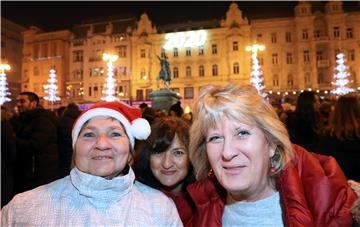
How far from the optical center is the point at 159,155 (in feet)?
10.0

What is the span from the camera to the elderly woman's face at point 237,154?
183cm

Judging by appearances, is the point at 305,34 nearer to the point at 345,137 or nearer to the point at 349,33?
the point at 349,33

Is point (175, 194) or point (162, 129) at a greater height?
point (162, 129)

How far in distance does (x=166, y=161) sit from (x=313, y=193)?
1519mm

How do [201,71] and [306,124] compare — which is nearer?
[306,124]

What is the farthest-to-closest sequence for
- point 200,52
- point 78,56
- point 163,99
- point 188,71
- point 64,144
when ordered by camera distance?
point 78,56, point 188,71, point 200,52, point 163,99, point 64,144

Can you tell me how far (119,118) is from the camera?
238 centimetres

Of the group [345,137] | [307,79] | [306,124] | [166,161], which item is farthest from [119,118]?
[307,79]

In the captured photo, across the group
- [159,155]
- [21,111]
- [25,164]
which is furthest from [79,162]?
[21,111]

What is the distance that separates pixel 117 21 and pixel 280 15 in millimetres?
23381

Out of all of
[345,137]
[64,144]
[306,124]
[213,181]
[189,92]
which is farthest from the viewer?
[189,92]

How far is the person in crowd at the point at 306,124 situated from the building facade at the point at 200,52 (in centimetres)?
3106

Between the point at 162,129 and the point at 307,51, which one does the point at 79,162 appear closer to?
the point at 162,129

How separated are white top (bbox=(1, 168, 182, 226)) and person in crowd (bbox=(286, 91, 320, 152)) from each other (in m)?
3.26
